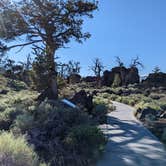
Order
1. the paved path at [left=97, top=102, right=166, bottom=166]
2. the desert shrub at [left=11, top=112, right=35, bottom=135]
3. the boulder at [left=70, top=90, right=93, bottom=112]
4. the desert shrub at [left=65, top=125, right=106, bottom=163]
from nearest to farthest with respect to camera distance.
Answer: the paved path at [left=97, top=102, right=166, bottom=166]
the desert shrub at [left=65, top=125, right=106, bottom=163]
the desert shrub at [left=11, top=112, right=35, bottom=135]
the boulder at [left=70, top=90, right=93, bottom=112]

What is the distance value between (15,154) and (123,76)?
85.1m

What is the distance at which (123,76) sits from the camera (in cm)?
9156

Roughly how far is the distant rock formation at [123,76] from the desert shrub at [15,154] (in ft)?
266

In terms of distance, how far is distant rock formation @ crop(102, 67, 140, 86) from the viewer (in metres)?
A: 89.6

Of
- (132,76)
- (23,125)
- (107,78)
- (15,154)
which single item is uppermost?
(132,76)

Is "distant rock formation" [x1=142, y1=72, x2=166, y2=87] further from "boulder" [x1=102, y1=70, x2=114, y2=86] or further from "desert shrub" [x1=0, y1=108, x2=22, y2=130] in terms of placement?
"desert shrub" [x1=0, y1=108, x2=22, y2=130]

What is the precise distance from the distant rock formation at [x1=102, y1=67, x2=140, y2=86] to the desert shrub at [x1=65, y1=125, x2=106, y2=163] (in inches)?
3045

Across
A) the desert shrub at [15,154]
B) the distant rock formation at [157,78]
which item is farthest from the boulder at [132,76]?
the desert shrub at [15,154]

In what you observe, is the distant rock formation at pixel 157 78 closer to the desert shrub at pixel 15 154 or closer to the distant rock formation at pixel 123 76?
the distant rock formation at pixel 123 76

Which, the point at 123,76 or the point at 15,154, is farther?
the point at 123,76

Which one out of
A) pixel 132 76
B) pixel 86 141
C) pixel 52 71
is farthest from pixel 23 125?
pixel 132 76

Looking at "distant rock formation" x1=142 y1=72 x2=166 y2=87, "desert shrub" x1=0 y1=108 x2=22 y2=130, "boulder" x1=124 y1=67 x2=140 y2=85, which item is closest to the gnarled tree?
"desert shrub" x1=0 y1=108 x2=22 y2=130

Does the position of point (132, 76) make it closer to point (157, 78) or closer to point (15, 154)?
point (157, 78)

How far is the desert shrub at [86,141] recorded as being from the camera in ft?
34.0
